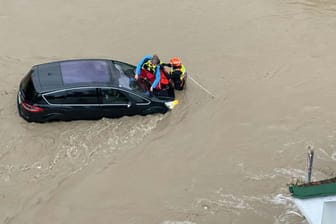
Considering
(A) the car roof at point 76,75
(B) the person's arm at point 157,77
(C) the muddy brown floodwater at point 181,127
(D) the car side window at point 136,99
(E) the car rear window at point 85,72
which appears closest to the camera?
(C) the muddy brown floodwater at point 181,127

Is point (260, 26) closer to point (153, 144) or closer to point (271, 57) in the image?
point (271, 57)

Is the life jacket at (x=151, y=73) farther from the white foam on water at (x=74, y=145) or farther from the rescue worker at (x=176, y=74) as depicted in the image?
the white foam on water at (x=74, y=145)

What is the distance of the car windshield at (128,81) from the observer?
13062mm

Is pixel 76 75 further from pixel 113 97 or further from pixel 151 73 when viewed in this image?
pixel 151 73

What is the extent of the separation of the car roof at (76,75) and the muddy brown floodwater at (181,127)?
910 mm

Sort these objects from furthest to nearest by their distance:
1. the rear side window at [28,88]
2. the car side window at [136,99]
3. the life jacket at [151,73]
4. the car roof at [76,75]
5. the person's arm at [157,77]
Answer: the life jacket at [151,73], the person's arm at [157,77], the car side window at [136,99], the car roof at [76,75], the rear side window at [28,88]

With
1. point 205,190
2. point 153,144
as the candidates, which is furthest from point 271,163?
point 153,144

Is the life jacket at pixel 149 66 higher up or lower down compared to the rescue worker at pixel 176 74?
higher up

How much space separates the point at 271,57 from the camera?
16516 mm

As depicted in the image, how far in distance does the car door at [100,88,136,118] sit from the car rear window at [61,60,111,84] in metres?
0.32

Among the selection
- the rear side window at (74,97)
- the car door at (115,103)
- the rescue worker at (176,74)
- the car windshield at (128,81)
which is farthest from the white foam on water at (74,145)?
the rescue worker at (176,74)

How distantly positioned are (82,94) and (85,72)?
2.06ft

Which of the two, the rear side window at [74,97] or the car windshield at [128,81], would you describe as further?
the car windshield at [128,81]

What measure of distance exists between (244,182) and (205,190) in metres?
0.87
